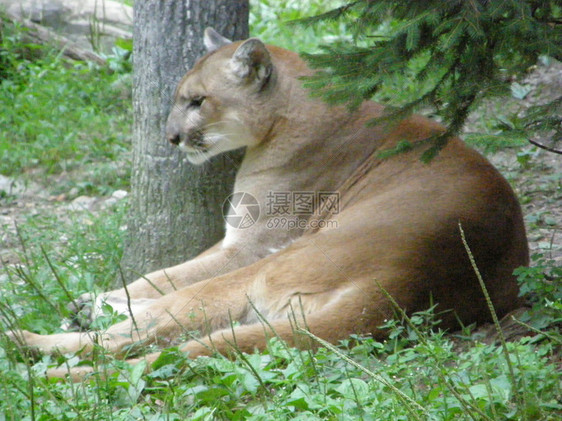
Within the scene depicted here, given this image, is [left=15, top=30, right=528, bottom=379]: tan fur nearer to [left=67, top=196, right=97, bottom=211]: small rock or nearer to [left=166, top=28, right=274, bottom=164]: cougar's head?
[left=166, top=28, right=274, bottom=164]: cougar's head

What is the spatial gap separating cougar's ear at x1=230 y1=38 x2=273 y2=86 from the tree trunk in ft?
1.03

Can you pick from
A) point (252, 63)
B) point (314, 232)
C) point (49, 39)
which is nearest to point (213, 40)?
point (252, 63)

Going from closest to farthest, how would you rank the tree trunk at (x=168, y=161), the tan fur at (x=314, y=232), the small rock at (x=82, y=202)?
the tan fur at (x=314, y=232) → the tree trunk at (x=168, y=161) → the small rock at (x=82, y=202)

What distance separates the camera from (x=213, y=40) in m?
4.46

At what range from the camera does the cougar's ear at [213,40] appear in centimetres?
444

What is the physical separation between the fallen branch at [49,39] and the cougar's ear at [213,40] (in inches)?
155

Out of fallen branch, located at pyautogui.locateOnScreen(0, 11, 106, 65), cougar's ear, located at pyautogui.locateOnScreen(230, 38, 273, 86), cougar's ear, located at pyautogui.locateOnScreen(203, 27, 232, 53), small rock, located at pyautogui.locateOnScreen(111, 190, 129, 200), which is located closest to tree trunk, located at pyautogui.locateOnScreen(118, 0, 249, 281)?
cougar's ear, located at pyautogui.locateOnScreen(203, 27, 232, 53)

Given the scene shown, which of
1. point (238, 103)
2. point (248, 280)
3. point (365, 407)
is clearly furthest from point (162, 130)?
point (365, 407)

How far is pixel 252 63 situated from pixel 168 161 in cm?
83

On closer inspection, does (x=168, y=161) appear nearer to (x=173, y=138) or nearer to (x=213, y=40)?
(x=173, y=138)

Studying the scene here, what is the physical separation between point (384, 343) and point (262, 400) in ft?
2.47

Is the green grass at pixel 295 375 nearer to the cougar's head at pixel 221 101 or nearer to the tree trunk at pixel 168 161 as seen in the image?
the tree trunk at pixel 168 161

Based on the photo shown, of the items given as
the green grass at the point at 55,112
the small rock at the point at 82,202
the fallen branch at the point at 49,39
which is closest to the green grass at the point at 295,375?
the small rock at the point at 82,202

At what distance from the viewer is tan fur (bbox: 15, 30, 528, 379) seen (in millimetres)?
3398
